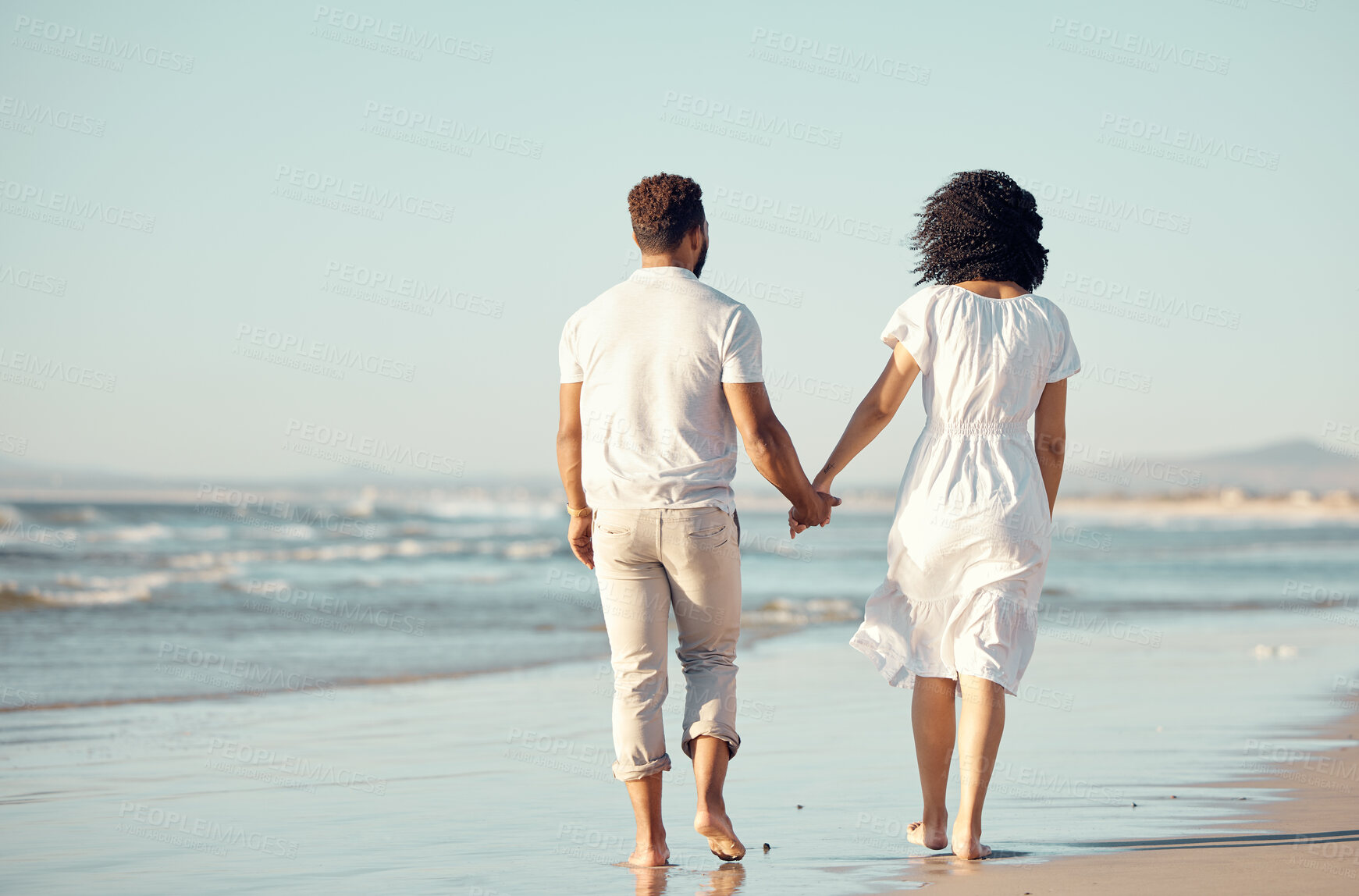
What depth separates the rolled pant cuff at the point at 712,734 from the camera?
308cm

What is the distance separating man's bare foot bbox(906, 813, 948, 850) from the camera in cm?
309

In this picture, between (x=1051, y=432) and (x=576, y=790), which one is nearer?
(x=1051, y=432)

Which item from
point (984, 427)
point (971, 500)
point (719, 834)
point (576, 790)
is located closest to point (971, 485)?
point (971, 500)

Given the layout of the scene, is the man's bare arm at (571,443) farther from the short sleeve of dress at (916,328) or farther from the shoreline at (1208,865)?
the shoreline at (1208,865)

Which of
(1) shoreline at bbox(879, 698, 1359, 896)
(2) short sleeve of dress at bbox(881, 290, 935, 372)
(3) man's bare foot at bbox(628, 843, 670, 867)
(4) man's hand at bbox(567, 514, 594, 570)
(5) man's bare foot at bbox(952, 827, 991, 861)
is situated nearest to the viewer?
(1) shoreline at bbox(879, 698, 1359, 896)

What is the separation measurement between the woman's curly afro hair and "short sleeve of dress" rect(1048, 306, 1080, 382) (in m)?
0.20

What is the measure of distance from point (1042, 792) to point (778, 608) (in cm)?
785

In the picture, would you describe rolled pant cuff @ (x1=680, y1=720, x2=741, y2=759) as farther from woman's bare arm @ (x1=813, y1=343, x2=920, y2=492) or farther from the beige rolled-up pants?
woman's bare arm @ (x1=813, y1=343, x2=920, y2=492)

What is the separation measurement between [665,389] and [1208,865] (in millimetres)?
1736

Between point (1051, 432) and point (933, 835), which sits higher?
point (1051, 432)

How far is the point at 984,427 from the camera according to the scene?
3.14m

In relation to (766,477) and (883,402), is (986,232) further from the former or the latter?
(766,477)

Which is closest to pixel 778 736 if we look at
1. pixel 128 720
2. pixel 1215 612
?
pixel 128 720

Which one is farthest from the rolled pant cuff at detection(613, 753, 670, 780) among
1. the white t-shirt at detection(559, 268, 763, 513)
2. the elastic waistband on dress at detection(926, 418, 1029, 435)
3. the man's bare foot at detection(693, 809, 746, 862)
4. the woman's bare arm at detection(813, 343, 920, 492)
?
the elastic waistband on dress at detection(926, 418, 1029, 435)
